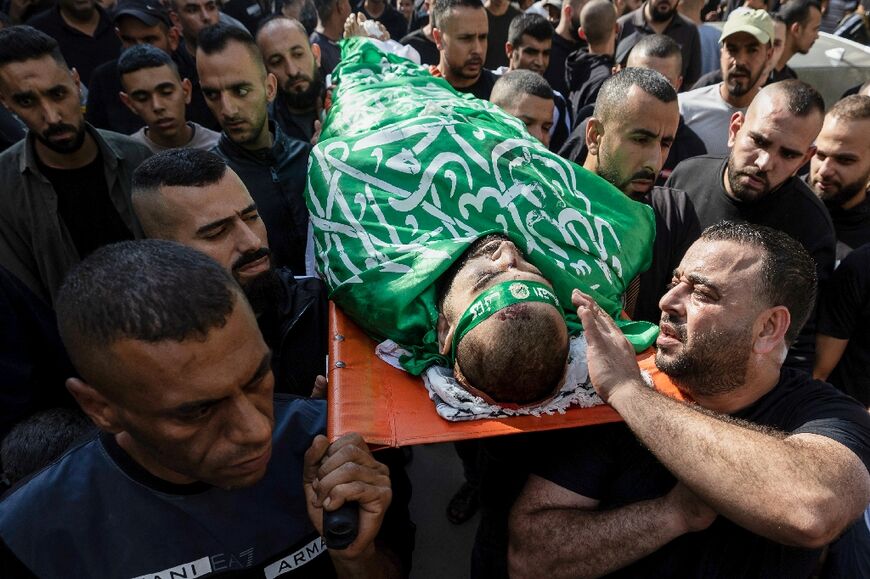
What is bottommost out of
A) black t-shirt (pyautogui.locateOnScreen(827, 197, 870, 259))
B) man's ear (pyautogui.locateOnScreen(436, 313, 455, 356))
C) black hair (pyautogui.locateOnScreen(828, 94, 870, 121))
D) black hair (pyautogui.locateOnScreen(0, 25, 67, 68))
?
man's ear (pyautogui.locateOnScreen(436, 313, 455, 356))

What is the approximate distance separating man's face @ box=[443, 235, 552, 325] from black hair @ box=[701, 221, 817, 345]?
1.98 ft

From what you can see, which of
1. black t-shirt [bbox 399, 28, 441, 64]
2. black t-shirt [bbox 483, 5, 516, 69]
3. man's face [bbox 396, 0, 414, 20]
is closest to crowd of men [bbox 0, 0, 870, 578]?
black t-shirt [bbox 399, 28, 441, 64]

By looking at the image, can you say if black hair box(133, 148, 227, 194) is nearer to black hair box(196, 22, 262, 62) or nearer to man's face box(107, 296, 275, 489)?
man's face box(107, 296, 275, 489)

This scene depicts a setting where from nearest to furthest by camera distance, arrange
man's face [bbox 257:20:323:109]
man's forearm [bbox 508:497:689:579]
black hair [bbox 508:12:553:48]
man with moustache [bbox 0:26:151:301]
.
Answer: man's forearm [bbox 508:497:689:579] → man with moustache [bbox 0:26:151:301] → man's face [bbox 257:20:323:109] → black hair [bbox 508:12:553:48]

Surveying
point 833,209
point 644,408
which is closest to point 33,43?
point 644,408

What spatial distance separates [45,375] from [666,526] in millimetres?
1951

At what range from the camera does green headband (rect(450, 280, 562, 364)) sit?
1.81m

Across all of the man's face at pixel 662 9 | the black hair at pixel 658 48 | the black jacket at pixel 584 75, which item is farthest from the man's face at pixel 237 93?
the man's face at pixel 662 9

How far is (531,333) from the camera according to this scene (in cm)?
174

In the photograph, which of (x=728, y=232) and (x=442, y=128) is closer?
(x=728, y=232)

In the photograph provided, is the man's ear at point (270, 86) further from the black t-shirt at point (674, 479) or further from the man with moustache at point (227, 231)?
the black t-shirt at point (674, 479)

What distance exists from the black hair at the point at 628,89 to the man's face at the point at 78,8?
12.8 feet

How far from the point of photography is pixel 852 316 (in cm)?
241

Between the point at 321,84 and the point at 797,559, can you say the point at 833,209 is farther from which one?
the point at 321,84
